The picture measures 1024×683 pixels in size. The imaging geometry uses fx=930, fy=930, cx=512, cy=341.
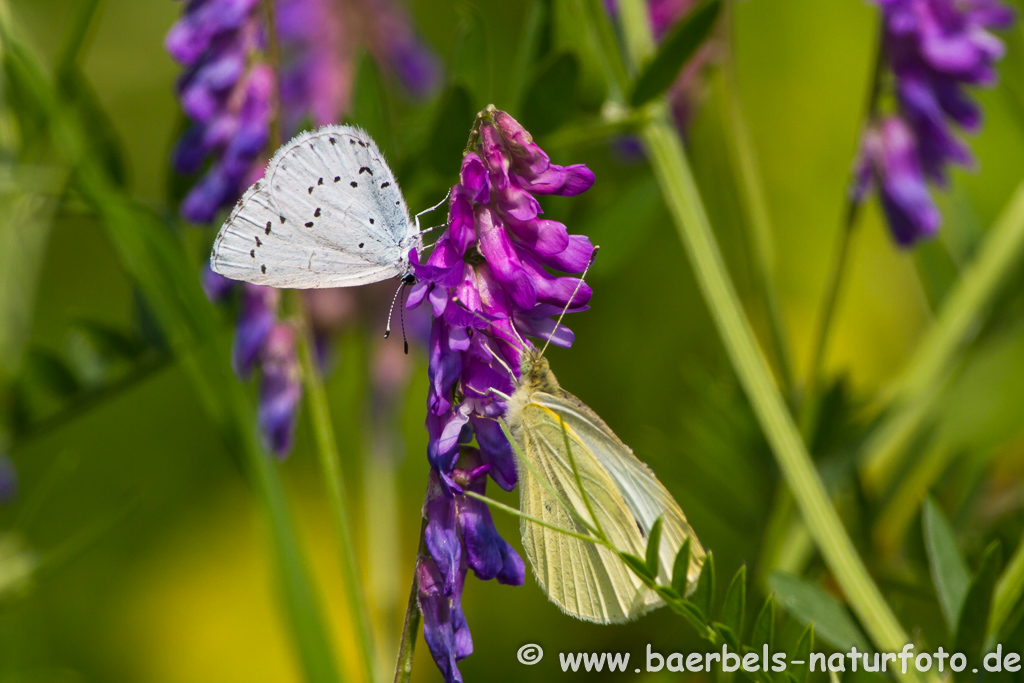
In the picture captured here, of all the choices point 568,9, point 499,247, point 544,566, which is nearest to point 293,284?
point 499,247

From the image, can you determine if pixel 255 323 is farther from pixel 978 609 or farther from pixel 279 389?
pixel 978 609

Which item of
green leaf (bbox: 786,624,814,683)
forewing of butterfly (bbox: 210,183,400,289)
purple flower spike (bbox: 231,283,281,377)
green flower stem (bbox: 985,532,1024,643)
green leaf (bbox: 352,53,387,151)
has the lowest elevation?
green flower stem (bbox: 985,532,1024,643)

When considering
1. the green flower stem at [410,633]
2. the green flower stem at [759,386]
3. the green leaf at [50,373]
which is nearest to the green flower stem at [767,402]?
the green flower stem at [759,386]

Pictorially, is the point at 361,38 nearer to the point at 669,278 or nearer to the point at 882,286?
the point at 669,278

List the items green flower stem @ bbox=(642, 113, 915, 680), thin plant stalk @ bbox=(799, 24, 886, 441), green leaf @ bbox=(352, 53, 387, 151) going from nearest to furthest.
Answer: green flower stem @ bbox=(642, 113, 915, 680) < green leaf @ bbox=(352, 53, 387, 151) < thin plant stalk @ bbox=(799, 24, 886, 441)

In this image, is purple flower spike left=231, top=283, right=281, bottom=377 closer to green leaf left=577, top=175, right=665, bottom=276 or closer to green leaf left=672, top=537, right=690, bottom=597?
green leaf left=577, top=175, right=665, bottom=276

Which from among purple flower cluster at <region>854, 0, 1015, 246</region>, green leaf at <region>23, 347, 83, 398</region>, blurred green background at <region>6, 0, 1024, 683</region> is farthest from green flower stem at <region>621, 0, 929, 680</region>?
green leaf at <region>23, 347, 83, 398</region>

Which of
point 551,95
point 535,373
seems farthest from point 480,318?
point 551,95
